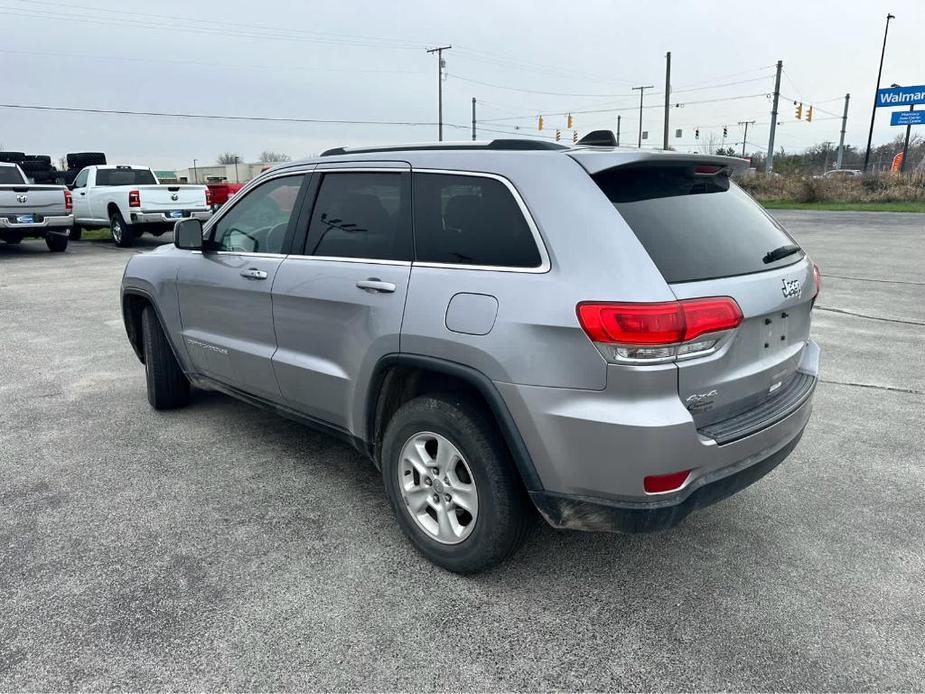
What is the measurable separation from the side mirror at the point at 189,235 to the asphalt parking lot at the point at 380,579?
1.26 m

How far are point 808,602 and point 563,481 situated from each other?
1.15 metres

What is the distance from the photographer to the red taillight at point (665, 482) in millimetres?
2459

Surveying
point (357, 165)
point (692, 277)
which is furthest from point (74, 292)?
point (692, 277)

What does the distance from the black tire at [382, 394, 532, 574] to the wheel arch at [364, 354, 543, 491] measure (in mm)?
64

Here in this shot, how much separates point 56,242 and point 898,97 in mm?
48939

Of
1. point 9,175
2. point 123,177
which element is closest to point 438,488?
point 9,175

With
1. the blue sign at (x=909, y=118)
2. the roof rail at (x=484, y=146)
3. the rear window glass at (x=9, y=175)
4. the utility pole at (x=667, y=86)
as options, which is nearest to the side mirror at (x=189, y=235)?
the roof rail at (x=484, y=146)

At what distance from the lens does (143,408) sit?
17.0 ft

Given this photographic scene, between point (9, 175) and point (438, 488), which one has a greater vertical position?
point (9, 175)

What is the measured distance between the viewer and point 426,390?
3.11 m

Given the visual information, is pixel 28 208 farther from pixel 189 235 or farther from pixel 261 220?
pixel 261 220

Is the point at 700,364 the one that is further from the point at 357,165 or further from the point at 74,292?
the point at 74,292

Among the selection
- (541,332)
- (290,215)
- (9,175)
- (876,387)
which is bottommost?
(876,387)

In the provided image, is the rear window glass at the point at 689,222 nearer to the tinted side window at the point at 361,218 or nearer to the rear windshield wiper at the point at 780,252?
the rear windshield wiper at the point at 780,252
